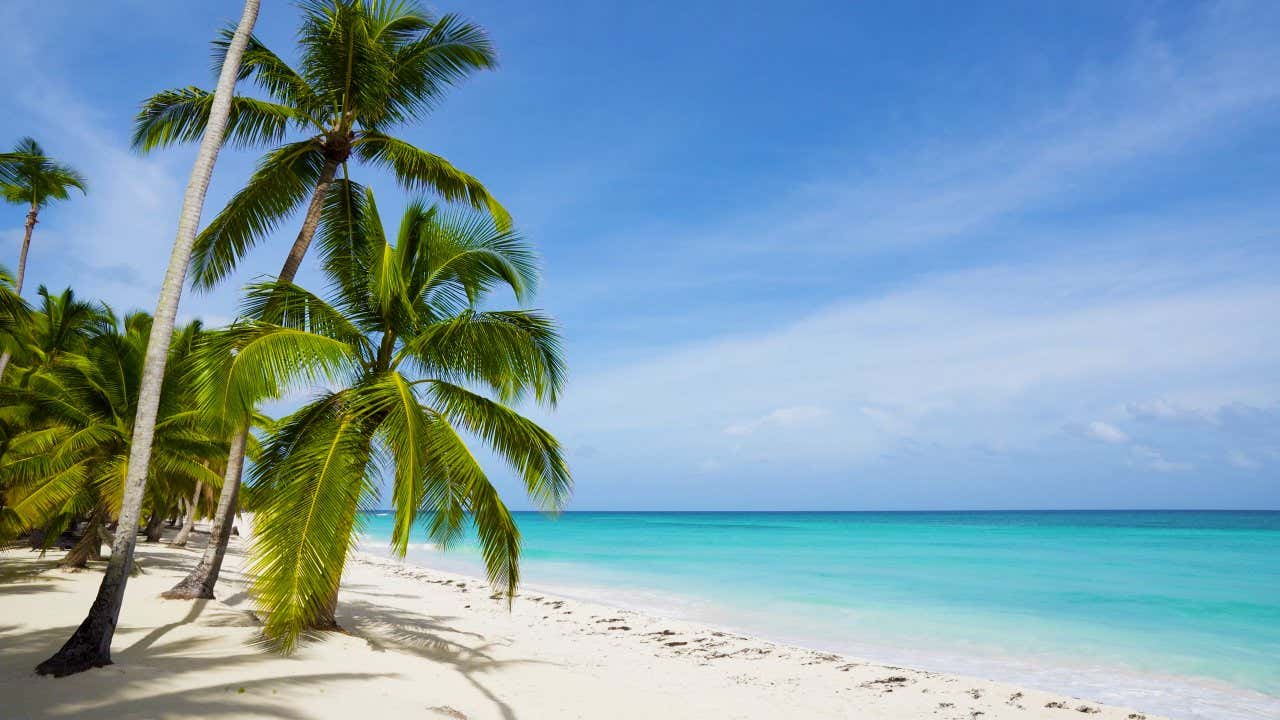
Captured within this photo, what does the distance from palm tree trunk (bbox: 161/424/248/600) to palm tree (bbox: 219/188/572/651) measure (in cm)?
156

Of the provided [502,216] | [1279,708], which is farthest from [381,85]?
[1279,708]

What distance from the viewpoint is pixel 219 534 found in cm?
947

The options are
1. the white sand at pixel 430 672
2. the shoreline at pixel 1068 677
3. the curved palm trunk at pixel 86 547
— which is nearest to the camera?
the white sand at pixel 430 672

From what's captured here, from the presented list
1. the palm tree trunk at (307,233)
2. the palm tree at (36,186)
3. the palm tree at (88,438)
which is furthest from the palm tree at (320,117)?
the palm tree at (36,186)

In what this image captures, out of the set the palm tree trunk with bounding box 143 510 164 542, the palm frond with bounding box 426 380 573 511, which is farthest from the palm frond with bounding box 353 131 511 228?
the palm tree trunk with bounding box 143 510 164 542

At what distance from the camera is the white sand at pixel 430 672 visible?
209 inches

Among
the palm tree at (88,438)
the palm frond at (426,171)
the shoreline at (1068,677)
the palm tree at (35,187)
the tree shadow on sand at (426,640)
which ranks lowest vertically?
the shoreline at (1068,677)

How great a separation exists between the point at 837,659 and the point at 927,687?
1.96 m

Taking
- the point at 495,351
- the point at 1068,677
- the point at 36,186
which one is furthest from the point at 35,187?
the point at 1068,677

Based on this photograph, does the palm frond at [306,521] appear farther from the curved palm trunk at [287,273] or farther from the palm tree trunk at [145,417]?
the curved palm trunk at [287,273]

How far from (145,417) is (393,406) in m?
2.13

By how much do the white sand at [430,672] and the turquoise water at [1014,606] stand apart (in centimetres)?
155

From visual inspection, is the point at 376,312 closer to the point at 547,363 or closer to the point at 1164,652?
the point at 547,363

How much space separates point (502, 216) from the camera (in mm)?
10867
